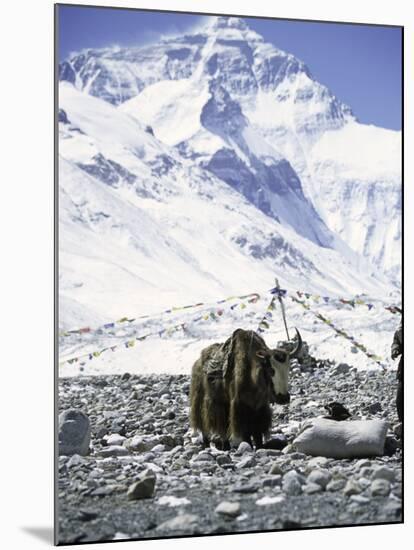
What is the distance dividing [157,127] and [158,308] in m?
1.15

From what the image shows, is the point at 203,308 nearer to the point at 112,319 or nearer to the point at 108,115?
the point at 112,319

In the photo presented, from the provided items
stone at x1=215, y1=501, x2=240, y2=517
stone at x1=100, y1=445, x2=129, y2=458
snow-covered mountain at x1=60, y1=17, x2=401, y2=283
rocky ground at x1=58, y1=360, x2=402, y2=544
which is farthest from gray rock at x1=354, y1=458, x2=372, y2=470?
stone at x1=100, y1=445, x2=129, y2=458

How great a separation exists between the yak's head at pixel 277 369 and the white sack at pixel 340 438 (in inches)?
9.7

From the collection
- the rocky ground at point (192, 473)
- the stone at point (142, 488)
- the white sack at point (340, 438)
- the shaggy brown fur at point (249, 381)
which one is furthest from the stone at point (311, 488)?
the stone at point (142, 488)

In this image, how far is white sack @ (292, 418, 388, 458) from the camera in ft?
25.2

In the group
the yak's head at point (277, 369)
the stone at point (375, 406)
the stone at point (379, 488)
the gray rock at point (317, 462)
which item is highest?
the yak's head at point (277, 369)

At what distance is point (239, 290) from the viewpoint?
779 cm

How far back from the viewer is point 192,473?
290 inches

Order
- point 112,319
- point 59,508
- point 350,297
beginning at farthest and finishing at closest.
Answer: point 350,297
point 112,319
point 59,508

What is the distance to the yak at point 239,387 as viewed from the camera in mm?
7742

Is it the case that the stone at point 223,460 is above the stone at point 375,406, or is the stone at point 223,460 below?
below

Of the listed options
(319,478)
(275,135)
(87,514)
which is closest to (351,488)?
(319,478)

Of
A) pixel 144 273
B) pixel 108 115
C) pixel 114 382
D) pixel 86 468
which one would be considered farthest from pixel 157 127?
pixel 86 468

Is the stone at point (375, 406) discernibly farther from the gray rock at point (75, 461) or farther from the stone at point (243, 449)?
the gray rock at point (75, 461)
